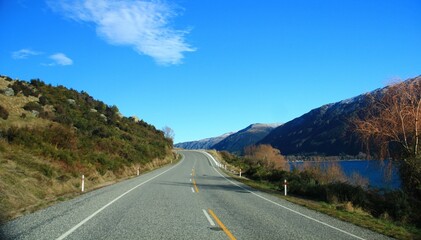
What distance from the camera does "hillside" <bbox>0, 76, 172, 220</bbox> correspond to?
1605 centimetres

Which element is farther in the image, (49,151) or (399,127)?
(49,151)

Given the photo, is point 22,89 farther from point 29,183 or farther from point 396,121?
point 396,121

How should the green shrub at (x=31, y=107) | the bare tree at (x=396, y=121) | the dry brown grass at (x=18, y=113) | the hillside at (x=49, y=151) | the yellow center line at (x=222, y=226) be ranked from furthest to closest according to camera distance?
the green shrub at (x=31, y=107), the dry brown grass at (x=18, y=113), the bare tree at (x=396, y=121), the hillside at (x=49, y=151), the yellow center line at (x=222, y=226)

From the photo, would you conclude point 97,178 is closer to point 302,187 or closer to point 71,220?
point 302,187

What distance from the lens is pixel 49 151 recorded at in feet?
78.6

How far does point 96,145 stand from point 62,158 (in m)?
10.9

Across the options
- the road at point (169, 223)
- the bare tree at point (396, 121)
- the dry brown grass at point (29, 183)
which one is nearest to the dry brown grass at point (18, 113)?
the dry brown grass at point (29, 183)

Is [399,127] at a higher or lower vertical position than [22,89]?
lower

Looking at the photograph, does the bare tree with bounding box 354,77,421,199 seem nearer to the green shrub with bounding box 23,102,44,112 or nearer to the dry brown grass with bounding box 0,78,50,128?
the dry brown grass with bounding box 0,78,50,128

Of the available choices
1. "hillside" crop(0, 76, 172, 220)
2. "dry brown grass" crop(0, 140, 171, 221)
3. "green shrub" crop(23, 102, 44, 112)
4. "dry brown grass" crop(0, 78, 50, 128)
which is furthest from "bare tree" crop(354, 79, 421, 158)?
"green shrub" crop(23, 102, 44, 112)

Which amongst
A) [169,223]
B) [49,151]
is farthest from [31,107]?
[169,223]

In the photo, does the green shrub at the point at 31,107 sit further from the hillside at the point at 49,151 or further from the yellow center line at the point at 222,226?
the yellow center line at the point at 222,226

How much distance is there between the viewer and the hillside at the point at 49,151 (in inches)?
632

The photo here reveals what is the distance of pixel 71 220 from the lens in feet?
34.4
